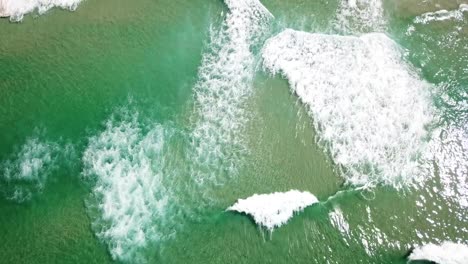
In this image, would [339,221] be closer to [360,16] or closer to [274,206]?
[274,206]

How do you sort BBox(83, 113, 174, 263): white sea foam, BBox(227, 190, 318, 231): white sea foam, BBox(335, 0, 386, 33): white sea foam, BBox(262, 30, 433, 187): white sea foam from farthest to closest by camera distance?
BBox(335, 0, 386, 33): white sea foam, BBox(262, 30, 433, 187): white sea foam, BBox(227, 190, 318, 231): white sea foam, BBox(83, 113, 174, 263): white sea foam

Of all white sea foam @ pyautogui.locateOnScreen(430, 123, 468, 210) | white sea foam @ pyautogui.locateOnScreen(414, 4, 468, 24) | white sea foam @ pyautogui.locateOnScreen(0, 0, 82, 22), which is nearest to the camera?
white sea foam @ pyautogui.locateOnScreen(430, 123, 468, 210)

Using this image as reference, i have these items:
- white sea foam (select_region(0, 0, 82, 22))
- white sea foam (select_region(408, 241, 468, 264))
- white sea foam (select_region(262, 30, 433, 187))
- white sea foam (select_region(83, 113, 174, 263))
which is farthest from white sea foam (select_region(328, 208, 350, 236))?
white sea foam (select_region(0, 0, 82, 22))

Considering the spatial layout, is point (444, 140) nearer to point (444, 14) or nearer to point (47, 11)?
point (444, 14)

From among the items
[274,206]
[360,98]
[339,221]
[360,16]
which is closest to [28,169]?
[274,206]

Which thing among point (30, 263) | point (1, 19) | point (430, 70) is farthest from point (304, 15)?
point (30, 263)

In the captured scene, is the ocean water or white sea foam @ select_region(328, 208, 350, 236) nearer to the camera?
the ocean water

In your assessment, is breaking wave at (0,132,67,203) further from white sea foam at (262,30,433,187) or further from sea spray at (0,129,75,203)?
white sea foam at (262,30,433,187)
